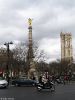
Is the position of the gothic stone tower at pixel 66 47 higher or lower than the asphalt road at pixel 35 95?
higher

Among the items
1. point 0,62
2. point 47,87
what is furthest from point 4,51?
point 47,87

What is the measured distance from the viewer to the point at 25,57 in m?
86.7

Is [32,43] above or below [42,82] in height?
above

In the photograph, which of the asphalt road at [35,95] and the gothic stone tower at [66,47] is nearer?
the asphalt road at [35,95]

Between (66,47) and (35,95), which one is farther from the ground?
(66,47)

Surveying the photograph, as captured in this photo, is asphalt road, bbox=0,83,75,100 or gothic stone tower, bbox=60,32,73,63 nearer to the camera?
asphalt road, bbox=0,83,75,100

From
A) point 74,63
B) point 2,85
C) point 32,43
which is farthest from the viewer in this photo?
point 74,63

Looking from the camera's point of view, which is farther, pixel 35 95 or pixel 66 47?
pixel 66 47

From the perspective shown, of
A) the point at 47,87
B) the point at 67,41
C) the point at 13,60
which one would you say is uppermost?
the point at 67,41

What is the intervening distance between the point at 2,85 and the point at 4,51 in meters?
60.6

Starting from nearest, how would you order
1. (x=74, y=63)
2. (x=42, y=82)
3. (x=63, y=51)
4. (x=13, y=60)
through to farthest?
(x=42, y=82), (x=13, y=60), (x=74, y=63), (x=63, y=51)

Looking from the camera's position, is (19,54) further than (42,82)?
Yes

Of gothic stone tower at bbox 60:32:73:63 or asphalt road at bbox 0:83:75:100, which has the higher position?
gothic stone tower at bbox 60:32:73:63

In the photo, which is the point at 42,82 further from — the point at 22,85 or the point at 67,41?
the point at 67,41
